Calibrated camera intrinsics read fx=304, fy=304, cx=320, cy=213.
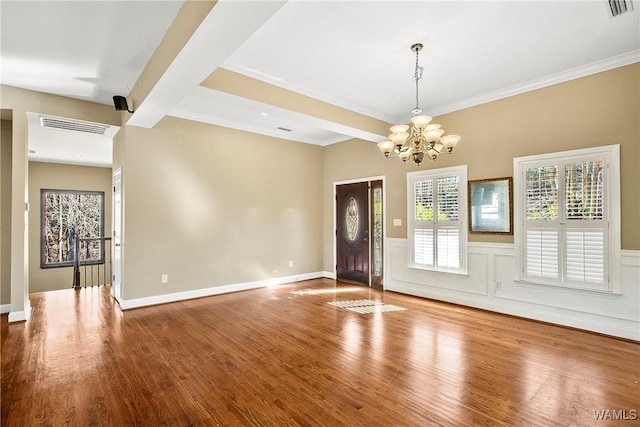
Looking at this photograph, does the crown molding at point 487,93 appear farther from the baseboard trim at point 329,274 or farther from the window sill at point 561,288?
the baseboard trim at point 329,274

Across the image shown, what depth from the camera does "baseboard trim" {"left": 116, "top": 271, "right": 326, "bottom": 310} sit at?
15.2 ft

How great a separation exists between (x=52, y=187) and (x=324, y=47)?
29.3 feet

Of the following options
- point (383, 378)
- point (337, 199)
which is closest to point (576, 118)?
point (383, 378)

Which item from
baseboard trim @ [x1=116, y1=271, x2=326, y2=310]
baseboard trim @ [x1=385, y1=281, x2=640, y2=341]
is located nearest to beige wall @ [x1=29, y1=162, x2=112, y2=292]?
baseboard trim @ [x1=116, y1=271, x2=326, y2=310]

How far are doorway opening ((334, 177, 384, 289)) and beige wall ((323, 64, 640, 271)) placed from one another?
1.54 ft

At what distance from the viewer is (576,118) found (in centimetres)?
374

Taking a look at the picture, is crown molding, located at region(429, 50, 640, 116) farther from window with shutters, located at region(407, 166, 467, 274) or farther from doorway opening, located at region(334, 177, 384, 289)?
doorway opening, located at region(334, 177, 384, 289)

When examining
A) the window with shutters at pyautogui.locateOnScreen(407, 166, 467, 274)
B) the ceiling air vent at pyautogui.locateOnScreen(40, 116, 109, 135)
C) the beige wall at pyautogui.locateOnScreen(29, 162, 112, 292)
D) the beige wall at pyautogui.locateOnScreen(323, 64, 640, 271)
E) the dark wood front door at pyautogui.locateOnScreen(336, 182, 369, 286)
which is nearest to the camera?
the beige wall at pyautogui.locateOnScreen(323, 64, 640, 271)

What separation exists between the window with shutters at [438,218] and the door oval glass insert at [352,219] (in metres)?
1.33

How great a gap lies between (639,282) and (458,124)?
9.60 ft

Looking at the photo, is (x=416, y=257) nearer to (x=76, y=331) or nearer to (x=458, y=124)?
(x=458, y=124)

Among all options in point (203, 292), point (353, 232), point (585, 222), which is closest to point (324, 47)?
point (585, 222)

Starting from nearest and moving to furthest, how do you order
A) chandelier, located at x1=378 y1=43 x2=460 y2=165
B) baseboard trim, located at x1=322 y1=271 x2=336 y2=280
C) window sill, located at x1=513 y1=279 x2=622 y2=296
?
1. chandelier, located at x1=378 y1=43 x2=460 y2=165
2. window sill, located at x1=513 y1=279 x2=622 y2=296
3. baseboard trim, located at x1=322 y1=271 x2=336 y2=280

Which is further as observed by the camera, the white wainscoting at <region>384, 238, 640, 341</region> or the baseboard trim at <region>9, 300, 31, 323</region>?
the baseboard trim at <region>9, 300, 31, 323</region>
